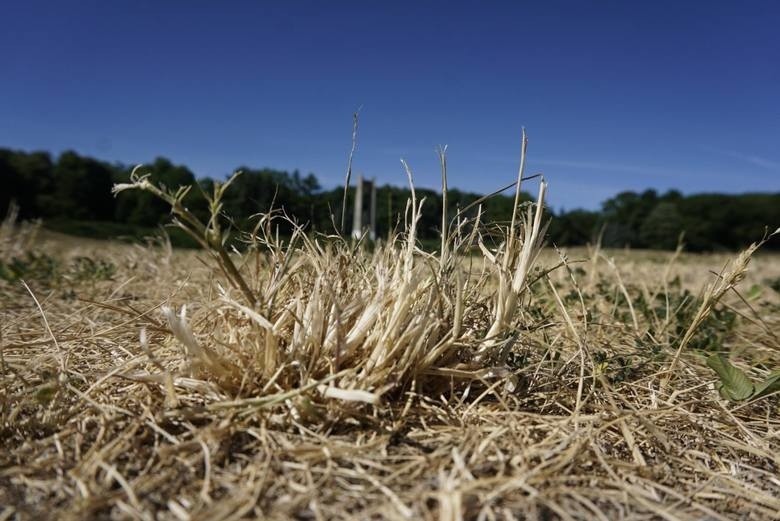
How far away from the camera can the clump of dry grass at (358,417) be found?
0.63 m

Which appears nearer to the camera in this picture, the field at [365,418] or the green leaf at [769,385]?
the field at [365,418]

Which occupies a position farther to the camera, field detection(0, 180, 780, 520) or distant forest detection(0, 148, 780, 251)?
distant forest detection(0, 148, 780, 251)

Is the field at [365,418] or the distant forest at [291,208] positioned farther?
the distant forest at [291,208]

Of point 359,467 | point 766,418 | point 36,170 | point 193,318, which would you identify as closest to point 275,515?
point 359,467

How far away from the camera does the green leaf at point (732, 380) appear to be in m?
0.98

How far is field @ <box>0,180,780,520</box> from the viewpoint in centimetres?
63

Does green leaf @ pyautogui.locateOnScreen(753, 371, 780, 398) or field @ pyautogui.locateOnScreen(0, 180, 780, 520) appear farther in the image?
green leaf @ pyautogui.locateOnScreen(753, 371, 780, 398)

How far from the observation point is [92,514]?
1.88ft

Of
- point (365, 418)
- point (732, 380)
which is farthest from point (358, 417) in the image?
point (732, 380)

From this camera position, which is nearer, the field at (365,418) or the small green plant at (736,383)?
the field at (365,418)

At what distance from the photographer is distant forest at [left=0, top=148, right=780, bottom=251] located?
1727 mm

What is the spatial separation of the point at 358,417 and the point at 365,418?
11 mm

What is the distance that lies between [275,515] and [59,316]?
1.20 meters

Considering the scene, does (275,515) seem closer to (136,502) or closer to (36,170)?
(136,502)
